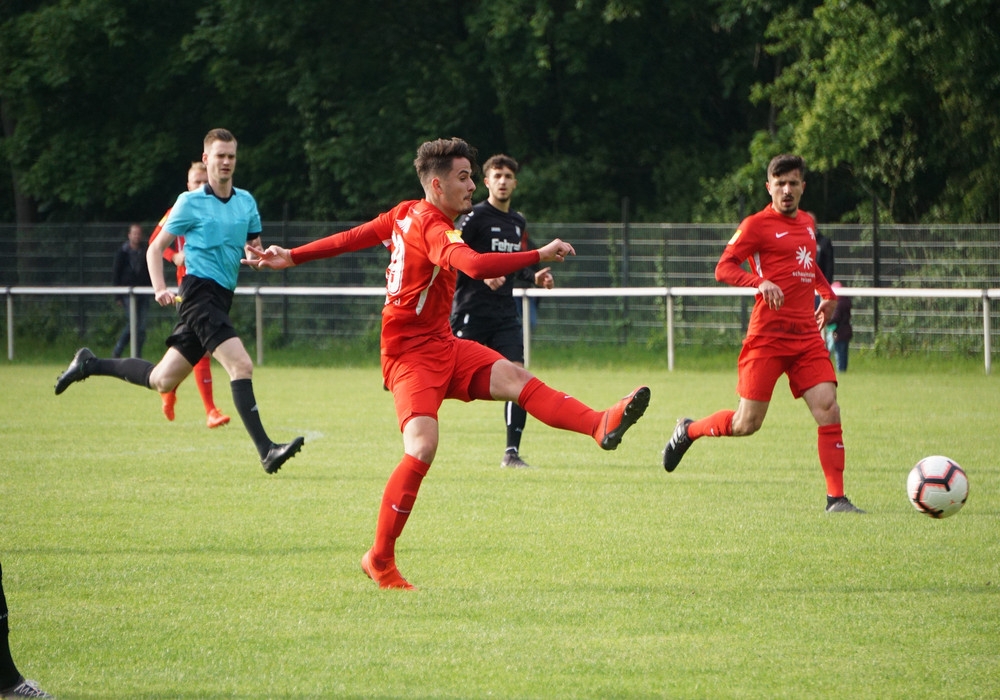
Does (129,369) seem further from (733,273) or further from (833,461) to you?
(833,461)

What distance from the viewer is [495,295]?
33.2 ft

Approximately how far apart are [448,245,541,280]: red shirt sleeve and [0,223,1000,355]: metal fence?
1556cm

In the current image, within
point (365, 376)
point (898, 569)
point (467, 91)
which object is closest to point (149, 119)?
point (467, 91)

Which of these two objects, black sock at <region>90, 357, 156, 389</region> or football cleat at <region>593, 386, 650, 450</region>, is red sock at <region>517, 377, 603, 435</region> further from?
black sock at <region>90, 357, 156, 389</region>

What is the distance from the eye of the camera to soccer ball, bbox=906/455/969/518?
6973 mm

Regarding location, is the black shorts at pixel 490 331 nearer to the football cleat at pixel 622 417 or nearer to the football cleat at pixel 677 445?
the football cleat at pixel 677 445

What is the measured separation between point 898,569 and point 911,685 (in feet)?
6.23

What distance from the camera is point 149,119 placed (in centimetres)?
2995

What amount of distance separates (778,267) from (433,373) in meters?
3.05

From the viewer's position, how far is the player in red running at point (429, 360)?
5.95 m

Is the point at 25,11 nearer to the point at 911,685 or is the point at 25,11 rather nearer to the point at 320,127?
the point at 320,127

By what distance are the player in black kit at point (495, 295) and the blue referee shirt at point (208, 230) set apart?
1601 mm

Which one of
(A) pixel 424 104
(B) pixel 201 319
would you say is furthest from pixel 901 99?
(B) pixel 201 319

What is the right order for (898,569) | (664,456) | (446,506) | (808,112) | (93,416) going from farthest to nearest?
1. (808,112)
2. (93,416)
3. (664,456)
4. (446,506)
5. (898,569)
